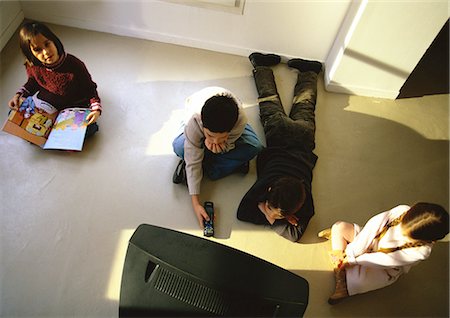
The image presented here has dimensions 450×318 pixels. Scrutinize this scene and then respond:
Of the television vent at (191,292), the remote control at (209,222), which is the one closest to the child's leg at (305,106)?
the remote control at (209,222)

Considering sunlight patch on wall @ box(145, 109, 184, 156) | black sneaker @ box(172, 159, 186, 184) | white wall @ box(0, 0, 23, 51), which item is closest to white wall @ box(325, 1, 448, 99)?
sunlight patch on wall @ box(145, 109, 184, 156)

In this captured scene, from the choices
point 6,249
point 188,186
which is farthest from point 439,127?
point 6,249

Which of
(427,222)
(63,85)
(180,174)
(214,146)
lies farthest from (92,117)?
(427,222)

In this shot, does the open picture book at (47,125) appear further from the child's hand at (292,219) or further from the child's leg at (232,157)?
the child's hand at (292,219)

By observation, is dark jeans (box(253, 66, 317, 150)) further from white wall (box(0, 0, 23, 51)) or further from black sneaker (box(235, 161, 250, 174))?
white wall (box(0, 0, 23, 51))

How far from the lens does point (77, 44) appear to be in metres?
1.85

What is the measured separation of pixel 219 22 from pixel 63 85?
82 centimetres

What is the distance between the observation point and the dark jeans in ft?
5.07

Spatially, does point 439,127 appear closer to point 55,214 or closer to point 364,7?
point 364,7

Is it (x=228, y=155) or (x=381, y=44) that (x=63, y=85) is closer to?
(x=228, y=155)

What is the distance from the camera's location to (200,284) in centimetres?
91

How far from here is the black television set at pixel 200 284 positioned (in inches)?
35.4

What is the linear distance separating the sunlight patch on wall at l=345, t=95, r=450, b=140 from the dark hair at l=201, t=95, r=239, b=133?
0.92 meters

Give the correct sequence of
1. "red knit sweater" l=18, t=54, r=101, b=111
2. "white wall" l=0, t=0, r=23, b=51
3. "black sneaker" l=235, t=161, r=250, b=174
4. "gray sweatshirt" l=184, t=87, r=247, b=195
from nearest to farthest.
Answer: "gray sweatshirt" l=184, t=87, r=247, b=195
"red knit sweater" l=18, t=54, r=101, b=111
"black sneaker" l=235, t=161, r=250, b=174
"white wall" l=0, t=0, r=23, b=51
